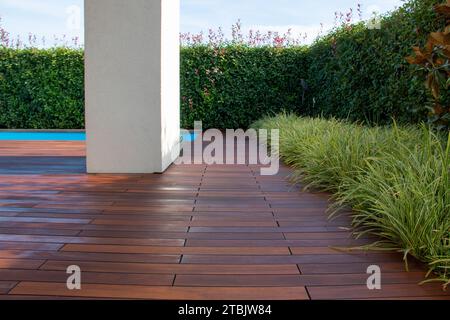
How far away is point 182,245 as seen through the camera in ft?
6.94

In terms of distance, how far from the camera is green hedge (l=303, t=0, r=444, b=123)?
459 centimetres

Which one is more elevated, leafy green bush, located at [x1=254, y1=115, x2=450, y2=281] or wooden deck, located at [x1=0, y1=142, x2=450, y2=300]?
leafy green bush, located at [x1=254, y1=115, x2=450, y2=281]

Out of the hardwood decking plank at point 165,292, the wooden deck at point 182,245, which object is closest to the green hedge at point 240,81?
the wooden deck at point 182,245

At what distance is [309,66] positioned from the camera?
9.30m

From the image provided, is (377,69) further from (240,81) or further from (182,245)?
(182,245)

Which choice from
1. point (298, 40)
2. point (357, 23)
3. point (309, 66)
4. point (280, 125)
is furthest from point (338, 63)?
point (298, 40)

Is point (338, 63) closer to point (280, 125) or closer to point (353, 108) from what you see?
point (353, 108)

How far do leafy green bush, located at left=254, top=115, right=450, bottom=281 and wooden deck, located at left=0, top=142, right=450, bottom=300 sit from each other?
0.35 ft

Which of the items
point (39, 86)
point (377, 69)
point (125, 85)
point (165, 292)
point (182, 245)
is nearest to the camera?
point (165, 292)

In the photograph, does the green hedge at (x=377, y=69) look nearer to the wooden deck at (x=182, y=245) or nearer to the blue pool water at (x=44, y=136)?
the wooden deck at (x=182, y=245)

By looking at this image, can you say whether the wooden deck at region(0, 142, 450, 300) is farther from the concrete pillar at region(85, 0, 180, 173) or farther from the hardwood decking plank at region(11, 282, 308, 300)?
the concrete pillar at region(85, 0, 180, 173)

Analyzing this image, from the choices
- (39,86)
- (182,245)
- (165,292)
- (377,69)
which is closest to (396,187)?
(182,245)

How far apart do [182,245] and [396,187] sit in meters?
1.10

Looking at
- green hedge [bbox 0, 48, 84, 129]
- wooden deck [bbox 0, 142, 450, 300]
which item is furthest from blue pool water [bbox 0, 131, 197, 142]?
wooden deck [bbox 0, 142, 450, 300]
